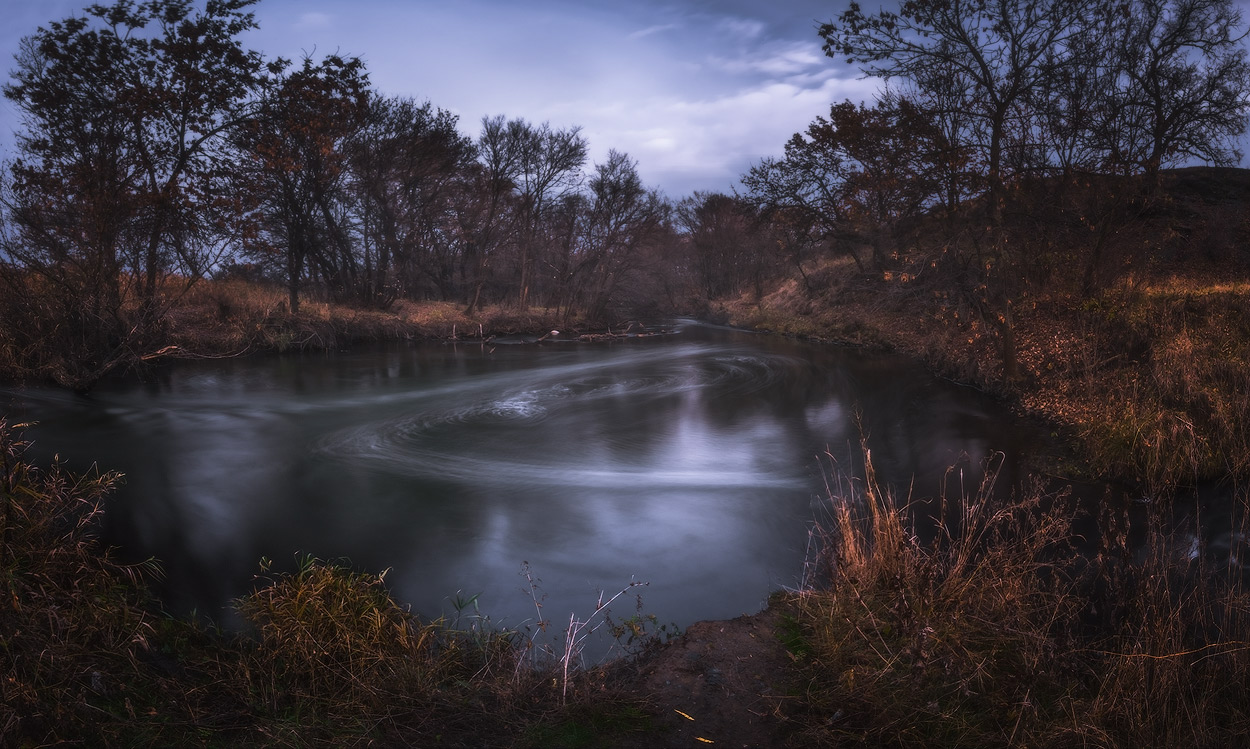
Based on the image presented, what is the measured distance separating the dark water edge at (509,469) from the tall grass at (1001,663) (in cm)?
156

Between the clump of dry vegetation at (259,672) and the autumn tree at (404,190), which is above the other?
the autumn tree at (404,190)

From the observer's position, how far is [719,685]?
3865mm

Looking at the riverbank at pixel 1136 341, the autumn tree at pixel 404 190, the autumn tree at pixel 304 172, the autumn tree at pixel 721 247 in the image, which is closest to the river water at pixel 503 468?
the riverbank at pixel 1136 341

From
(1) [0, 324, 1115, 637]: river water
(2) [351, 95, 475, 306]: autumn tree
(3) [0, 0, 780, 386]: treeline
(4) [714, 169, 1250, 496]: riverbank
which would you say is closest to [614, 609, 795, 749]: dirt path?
(1) [0, 324, 1115, 637]: river water

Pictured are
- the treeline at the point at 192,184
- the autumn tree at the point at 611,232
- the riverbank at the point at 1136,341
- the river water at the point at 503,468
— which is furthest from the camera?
the autumn tree at the point at 611,232

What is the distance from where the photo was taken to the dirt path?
341cm

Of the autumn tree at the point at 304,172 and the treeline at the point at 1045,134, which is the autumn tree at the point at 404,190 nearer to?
the autumn tree at the point at 304,172

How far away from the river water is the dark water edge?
0.13ft

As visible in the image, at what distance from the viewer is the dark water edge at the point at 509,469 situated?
6.30m

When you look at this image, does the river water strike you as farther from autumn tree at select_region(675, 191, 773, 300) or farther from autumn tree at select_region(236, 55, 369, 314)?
autumn tree at select_region(675, 191, 773, 300)

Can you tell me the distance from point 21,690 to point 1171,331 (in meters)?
A: 14.5

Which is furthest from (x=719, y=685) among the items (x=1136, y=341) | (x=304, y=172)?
(x=304, y=172)

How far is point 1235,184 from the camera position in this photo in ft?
71.7

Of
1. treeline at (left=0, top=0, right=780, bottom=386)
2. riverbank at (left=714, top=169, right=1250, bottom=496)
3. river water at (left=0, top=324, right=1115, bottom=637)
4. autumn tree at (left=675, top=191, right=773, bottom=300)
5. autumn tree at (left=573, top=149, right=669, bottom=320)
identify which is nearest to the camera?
river water at (left=0, top=324, right=1115, bottom=637)
